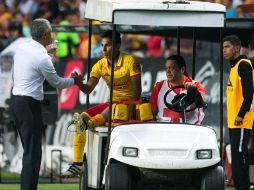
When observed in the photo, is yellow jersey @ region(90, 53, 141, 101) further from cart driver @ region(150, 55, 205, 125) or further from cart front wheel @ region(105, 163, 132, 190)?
→ cart front wheel @ region(105, 163, 132, 190)

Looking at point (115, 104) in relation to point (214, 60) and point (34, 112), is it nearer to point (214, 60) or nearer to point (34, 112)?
point (34, 112)

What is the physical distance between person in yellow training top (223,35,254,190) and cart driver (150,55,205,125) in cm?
139

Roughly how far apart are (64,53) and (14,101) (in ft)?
33.1

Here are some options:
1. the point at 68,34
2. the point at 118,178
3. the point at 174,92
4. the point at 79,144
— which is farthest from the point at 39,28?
the point at 68,34

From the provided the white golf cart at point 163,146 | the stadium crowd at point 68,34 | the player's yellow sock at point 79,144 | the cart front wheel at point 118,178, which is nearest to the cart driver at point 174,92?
the white golf cart at point 163,146

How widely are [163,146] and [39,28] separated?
2.46 metres

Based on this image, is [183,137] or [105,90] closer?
[183,137]

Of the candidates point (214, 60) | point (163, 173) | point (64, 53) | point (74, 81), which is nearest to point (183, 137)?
point (163, 173)

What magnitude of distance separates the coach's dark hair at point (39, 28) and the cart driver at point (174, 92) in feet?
4.77

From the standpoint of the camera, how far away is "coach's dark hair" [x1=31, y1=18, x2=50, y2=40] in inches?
547

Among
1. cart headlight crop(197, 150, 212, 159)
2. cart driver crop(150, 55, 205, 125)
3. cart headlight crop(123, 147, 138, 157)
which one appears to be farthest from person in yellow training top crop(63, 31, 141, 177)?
cart headlight crop(197, 150, 212, 159)

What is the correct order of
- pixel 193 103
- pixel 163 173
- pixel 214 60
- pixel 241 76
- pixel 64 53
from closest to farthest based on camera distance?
pixel 163 173, pixel 193 103, pixel 241 76, pixel 214 60, pixel 64 53

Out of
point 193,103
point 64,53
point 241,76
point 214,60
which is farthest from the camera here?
point 64,53

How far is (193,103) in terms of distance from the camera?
1332 cm
